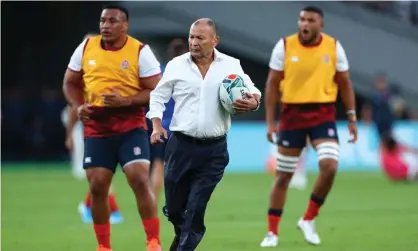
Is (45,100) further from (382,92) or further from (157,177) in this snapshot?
(157,177)

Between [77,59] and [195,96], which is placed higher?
[195,96]

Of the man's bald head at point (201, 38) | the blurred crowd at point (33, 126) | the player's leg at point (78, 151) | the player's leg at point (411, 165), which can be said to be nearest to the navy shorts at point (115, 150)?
the man's bald head at point (201, 38)

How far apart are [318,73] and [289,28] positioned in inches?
754

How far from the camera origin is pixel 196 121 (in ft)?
34.0

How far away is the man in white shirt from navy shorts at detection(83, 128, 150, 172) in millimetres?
1142

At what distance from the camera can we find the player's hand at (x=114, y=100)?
1146cm

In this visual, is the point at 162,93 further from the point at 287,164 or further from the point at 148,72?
the point at 287,164

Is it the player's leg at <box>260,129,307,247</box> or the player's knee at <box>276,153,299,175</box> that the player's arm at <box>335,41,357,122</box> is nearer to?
the player's leg at <box>260,129,307,247</box>

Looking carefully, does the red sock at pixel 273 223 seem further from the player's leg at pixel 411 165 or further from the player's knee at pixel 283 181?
the player's leg at pixel 411 165

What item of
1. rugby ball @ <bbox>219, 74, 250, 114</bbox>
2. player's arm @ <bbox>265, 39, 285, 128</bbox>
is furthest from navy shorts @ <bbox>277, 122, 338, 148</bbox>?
rugby ball @ <bbox>219, 74, 250, 114</bbox>

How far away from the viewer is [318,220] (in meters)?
16.1

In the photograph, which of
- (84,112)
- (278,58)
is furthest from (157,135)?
(278,58)

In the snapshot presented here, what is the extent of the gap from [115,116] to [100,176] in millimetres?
655

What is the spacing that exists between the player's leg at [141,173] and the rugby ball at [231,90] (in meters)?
1.67
